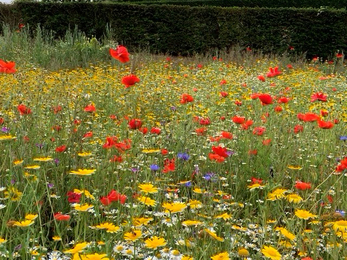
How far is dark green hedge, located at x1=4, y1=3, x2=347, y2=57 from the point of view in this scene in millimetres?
12219

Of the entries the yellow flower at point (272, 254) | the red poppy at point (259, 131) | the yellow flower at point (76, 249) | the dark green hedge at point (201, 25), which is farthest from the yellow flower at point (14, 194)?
the dark green hedge at point (201, 25)

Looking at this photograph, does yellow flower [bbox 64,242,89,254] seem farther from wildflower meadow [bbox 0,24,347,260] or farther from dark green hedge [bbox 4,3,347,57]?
dark green hedge [bbox 4,3,347,57]

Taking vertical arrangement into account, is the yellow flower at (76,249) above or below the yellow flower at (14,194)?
above

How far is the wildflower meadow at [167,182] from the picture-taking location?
1.83m

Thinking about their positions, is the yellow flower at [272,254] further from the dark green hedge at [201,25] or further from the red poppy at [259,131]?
the dark green hedge at [201,25]

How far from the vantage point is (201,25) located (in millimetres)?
12367

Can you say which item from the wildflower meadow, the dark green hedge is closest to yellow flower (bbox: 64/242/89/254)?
the wildflower meadow

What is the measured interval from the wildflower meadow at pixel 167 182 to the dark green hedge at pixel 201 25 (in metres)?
6.86

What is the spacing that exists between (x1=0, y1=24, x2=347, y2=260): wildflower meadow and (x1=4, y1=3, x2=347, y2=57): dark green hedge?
686cm

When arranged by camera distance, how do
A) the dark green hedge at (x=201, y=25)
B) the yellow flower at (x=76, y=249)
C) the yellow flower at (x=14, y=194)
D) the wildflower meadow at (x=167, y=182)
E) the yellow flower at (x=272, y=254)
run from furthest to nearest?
the dark green hedge at (x=201, y=25) < the yellow flower at (x=14, y=194) < the wildflower meadow at (x=167, y=182) < the yellow flower at (x=272, y=254) < the yellow flower at (x=76, y=249)

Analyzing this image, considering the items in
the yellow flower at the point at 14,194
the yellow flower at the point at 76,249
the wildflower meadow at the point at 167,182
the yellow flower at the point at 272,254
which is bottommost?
the wildflower meadow at the point at 167,182

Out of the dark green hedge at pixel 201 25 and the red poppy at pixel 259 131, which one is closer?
the red poppy at pixel 259 131

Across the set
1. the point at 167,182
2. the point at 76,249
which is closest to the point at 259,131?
the point at 167,182

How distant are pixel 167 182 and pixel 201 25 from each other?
1013cm
